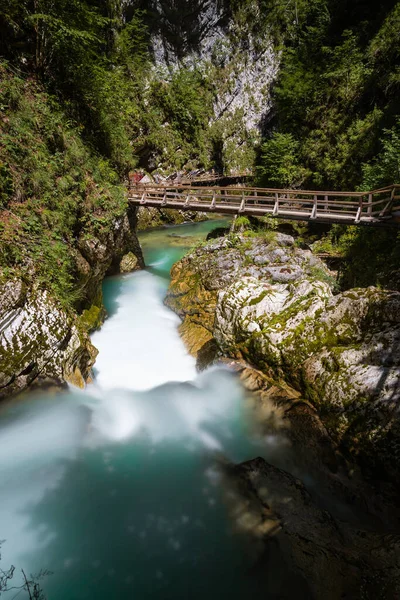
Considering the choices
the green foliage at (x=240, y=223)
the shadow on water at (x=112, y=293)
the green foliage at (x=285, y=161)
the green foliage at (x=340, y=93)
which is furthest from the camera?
the green foliage at (x=285, y=161)

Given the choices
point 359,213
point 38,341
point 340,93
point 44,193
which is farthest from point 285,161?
point 38,341

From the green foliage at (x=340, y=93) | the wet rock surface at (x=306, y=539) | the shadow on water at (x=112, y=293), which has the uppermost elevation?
the green foliage at (x=340, y=93)

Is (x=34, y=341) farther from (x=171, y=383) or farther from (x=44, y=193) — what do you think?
(x=44, y=193)

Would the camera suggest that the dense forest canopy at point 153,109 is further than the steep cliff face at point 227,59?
No

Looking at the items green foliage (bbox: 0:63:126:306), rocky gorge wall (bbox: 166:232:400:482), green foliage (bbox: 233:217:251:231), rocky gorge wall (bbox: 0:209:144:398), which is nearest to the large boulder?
rocky gorge wall (bbox: 0:209:144:398)

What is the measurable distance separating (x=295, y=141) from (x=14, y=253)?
A: 17.7 meters

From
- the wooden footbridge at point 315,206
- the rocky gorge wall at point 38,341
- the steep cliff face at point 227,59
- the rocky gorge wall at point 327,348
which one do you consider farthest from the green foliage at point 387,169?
the steep cliff face at point 227,59

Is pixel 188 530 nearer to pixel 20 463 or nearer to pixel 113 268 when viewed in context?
pixel 20 463

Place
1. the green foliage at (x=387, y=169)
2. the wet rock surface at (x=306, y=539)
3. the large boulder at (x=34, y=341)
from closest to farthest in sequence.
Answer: the wet rock surface at (x=306, y=539), the large boulder at (x=34, y=341), the green foliage at (x=387, y=169)

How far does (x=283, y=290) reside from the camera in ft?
23.4

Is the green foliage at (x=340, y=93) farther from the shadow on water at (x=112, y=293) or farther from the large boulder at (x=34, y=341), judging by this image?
the large boulder at (x=34, y=341)

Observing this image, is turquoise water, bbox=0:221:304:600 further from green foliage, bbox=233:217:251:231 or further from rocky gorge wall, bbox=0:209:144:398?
green foliage, bbox=233:217:251:231

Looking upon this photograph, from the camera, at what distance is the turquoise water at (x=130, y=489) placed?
3.23m

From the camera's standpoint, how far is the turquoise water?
10.6 feet
